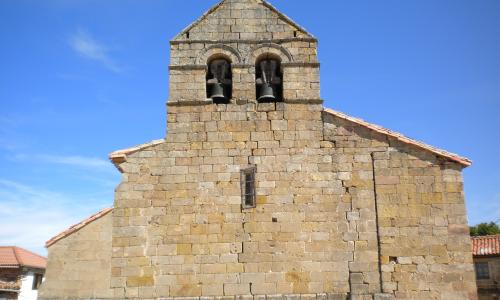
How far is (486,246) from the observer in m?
24.1

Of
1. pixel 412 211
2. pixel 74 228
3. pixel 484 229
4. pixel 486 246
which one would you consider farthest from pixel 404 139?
pixel 484 229

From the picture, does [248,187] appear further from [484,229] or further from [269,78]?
[484,229]

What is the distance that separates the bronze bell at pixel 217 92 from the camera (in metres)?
9.80

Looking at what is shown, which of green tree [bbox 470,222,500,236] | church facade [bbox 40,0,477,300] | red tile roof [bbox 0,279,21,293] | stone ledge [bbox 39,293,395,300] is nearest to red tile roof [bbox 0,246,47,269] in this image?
red tile roof [bbox 0,279,21,293]

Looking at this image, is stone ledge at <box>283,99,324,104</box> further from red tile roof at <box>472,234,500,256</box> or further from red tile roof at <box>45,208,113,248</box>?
red tile roof at <box>472,234,500,256</box>

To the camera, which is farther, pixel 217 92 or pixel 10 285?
pixel 10 285

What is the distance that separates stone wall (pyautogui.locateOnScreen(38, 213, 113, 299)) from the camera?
8.66 m

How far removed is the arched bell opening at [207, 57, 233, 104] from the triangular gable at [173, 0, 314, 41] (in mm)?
524

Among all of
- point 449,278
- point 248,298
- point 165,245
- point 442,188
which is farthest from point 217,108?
point 449,278

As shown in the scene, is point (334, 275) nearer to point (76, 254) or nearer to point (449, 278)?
point (449, 278)

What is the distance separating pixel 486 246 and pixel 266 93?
19.4 metres

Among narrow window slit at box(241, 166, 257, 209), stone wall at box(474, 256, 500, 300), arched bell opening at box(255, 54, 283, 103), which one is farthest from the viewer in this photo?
stone wall at box(474, 256, 500, 300)

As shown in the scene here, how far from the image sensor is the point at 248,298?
8.55 m

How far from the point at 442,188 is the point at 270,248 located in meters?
3.48
